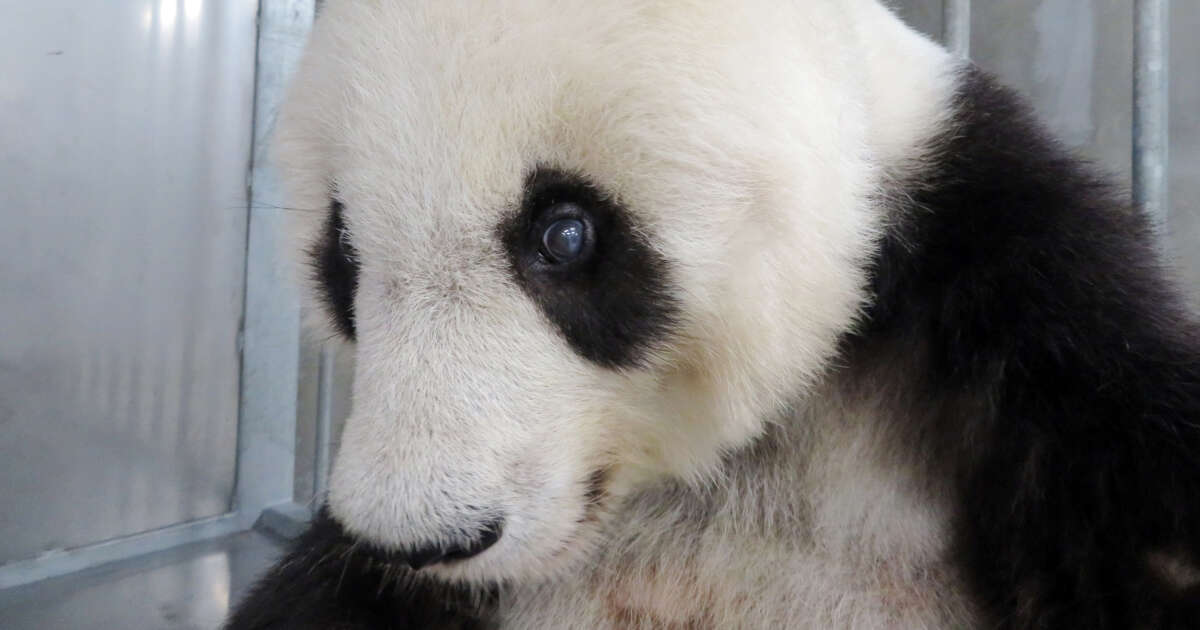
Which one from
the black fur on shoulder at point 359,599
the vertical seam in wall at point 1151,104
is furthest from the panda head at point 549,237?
the vertical seam in wall at point 1151,104

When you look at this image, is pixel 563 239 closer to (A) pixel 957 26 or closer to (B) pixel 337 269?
(B) pixel 337 269

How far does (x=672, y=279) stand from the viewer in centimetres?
83

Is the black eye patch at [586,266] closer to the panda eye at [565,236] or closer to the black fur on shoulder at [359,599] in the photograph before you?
the panda eye at [565,236]

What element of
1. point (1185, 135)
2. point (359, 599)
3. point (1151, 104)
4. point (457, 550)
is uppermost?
point (1185, 135)

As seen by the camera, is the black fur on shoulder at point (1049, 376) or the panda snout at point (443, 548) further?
the black fur on shoulder at point (1049, 376)

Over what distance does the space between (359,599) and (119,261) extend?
1028 millimetres

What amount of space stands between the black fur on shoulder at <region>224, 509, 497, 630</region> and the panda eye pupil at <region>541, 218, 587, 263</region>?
489 mm

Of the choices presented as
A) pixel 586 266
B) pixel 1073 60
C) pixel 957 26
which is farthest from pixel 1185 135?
pixel 586 266

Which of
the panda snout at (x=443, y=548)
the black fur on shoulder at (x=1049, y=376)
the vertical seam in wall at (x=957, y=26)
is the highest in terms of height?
the vertical seam in wall at (x=957, y=26)

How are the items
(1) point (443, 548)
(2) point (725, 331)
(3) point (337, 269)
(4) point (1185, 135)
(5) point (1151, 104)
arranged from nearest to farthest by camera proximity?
(1) point (443, 548) < (2) point (725, 331) < (3) point (337, 269) < (5) point (1151, 104) < (4) point (1185, 135)

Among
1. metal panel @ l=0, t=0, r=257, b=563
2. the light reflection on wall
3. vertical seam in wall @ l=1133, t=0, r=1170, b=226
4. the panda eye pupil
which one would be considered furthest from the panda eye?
the light reflection on wall

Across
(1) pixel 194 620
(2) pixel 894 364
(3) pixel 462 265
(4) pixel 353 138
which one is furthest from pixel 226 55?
(2) pixel 894 364

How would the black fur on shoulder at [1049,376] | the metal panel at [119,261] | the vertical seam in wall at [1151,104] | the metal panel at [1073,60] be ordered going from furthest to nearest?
1. the metal panel at [1073,60]
2. the metal panel at [119,261]
3. the vertical seam in wall at [1151,104]
4. the black fur on shoulder at [1049,376]

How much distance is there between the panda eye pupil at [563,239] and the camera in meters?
0.81
